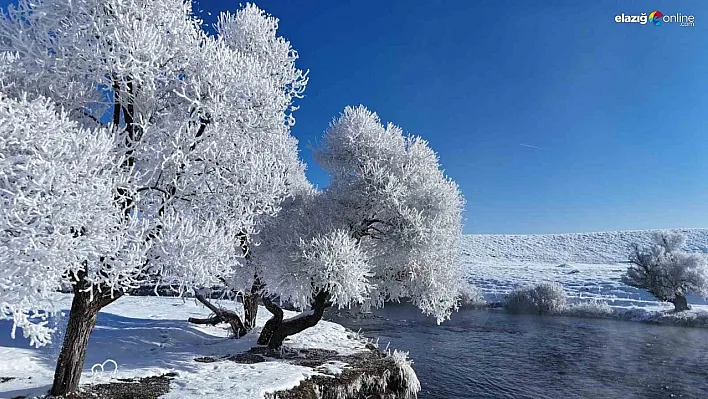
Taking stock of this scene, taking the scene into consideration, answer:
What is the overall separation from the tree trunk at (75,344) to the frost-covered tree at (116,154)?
Result: 26 millimetres

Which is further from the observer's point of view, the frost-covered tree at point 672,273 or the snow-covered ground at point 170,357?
the frost-covered tree at point 672,273

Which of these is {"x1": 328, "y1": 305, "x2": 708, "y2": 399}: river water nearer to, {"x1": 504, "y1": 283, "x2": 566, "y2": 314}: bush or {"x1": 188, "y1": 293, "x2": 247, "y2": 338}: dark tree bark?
{"x1": 504, "y1": 283, "x2": 566, "y2": 314}: bush

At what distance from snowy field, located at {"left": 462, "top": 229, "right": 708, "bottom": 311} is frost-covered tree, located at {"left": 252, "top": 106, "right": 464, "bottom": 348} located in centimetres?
3268

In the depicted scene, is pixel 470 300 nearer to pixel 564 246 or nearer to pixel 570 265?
pixel 570 265

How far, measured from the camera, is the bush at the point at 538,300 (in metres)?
42.8

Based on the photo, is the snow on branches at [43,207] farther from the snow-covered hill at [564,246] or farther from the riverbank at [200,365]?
the snow-covered hill at [564,246]

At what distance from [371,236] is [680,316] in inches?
1340

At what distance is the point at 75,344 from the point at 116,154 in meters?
4.36

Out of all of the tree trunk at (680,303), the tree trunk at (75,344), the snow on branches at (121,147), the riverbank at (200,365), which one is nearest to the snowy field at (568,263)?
the tree trunk at (680,303)

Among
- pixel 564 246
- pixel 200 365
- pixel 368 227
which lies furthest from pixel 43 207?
pixel 564 246

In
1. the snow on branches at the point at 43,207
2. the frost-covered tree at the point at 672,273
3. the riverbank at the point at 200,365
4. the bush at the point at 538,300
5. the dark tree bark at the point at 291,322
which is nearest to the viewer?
the snow on branches at the point at 43,207

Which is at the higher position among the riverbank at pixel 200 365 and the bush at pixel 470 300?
the bush at pixel 470 300

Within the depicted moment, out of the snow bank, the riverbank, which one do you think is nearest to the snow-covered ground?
the riverbank

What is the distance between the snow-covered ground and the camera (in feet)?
37.1
